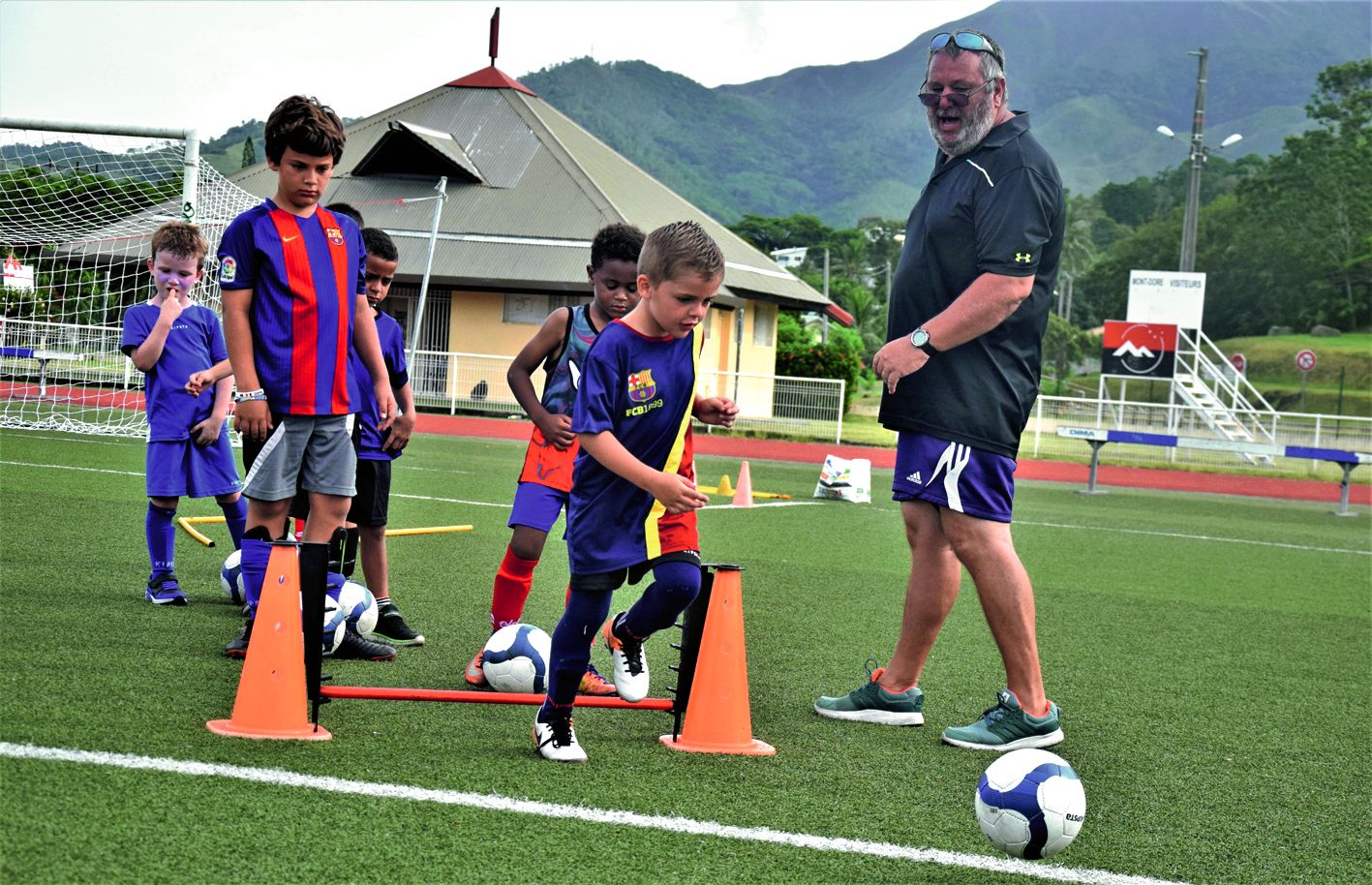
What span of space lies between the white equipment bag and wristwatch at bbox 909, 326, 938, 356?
33.3 ft

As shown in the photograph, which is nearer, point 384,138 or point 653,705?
point 653,705

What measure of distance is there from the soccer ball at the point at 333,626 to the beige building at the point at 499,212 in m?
23.0

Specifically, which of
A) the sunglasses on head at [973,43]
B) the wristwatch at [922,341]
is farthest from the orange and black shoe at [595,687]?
the sunglasses on head at [973,43]

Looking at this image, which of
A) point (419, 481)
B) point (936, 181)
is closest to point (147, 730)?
point (936, 181)

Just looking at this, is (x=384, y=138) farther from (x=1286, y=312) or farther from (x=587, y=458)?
(x=1286, y=312)

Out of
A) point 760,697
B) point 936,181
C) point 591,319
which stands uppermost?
point 936,181

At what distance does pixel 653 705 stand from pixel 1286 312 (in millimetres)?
86886

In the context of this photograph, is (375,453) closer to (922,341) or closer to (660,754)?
(660,754)

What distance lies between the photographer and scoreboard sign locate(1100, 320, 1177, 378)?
28.5 meters

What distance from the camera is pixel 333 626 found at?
16.2ft

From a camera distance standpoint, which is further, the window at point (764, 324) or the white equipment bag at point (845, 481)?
the window at point (764, 324)

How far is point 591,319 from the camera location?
16.2ft

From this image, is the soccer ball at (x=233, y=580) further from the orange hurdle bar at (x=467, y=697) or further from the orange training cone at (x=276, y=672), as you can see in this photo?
the orange training cone at (x=276, y=672)

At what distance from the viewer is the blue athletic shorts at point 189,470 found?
20.0ft
